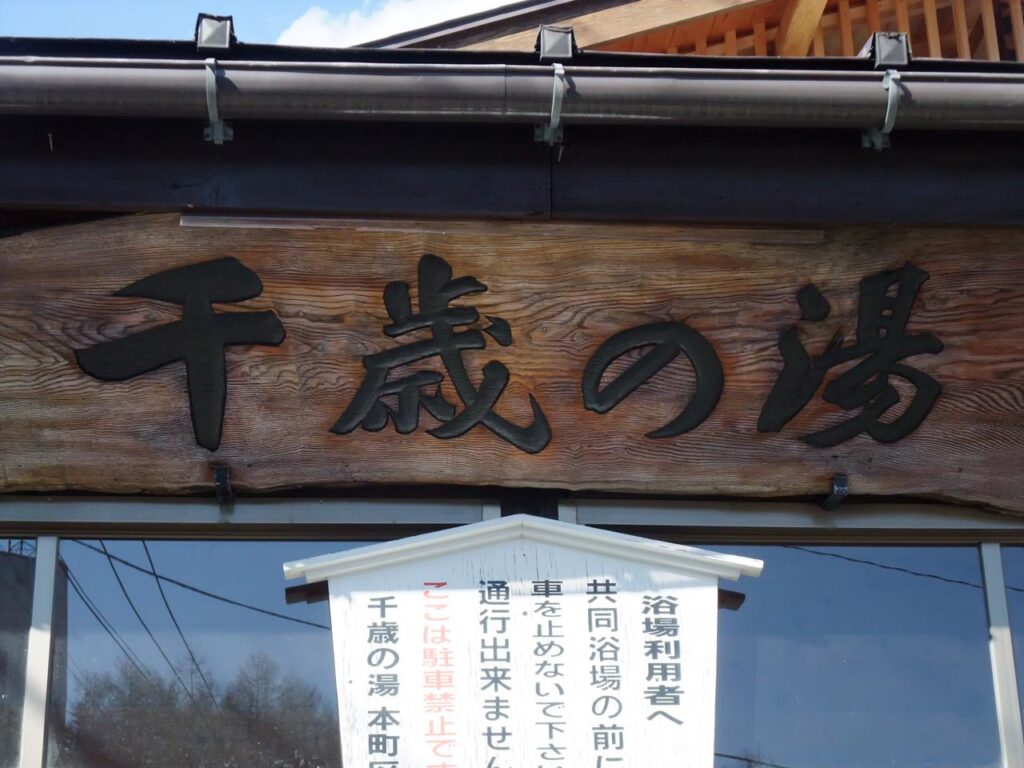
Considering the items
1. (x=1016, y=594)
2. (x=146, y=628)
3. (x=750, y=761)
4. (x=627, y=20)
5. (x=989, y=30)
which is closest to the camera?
(x=750, y=761)

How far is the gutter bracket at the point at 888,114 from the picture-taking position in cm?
373

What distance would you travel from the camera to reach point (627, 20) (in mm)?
4988

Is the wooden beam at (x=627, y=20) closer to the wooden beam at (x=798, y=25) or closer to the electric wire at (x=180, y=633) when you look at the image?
the wooden beam at (x=798, y=25)

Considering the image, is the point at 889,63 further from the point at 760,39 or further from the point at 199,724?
the point at 199,724

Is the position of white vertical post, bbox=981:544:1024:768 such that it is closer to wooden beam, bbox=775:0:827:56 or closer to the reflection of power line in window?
the reflection of power line in window

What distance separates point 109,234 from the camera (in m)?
4.12

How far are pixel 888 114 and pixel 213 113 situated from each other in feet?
6.99

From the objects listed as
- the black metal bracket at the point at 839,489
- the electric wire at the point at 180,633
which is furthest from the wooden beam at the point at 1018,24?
the electric wire at the point at 180,633

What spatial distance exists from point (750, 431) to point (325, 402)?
5.03 feet

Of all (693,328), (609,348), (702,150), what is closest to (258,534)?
(609,348)

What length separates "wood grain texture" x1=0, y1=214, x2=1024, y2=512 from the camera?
4.12 m

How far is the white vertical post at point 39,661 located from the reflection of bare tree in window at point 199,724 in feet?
0.26

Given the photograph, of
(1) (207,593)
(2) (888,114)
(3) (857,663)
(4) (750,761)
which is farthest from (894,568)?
(1) (207,593)

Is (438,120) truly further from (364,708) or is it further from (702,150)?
(364,708)
